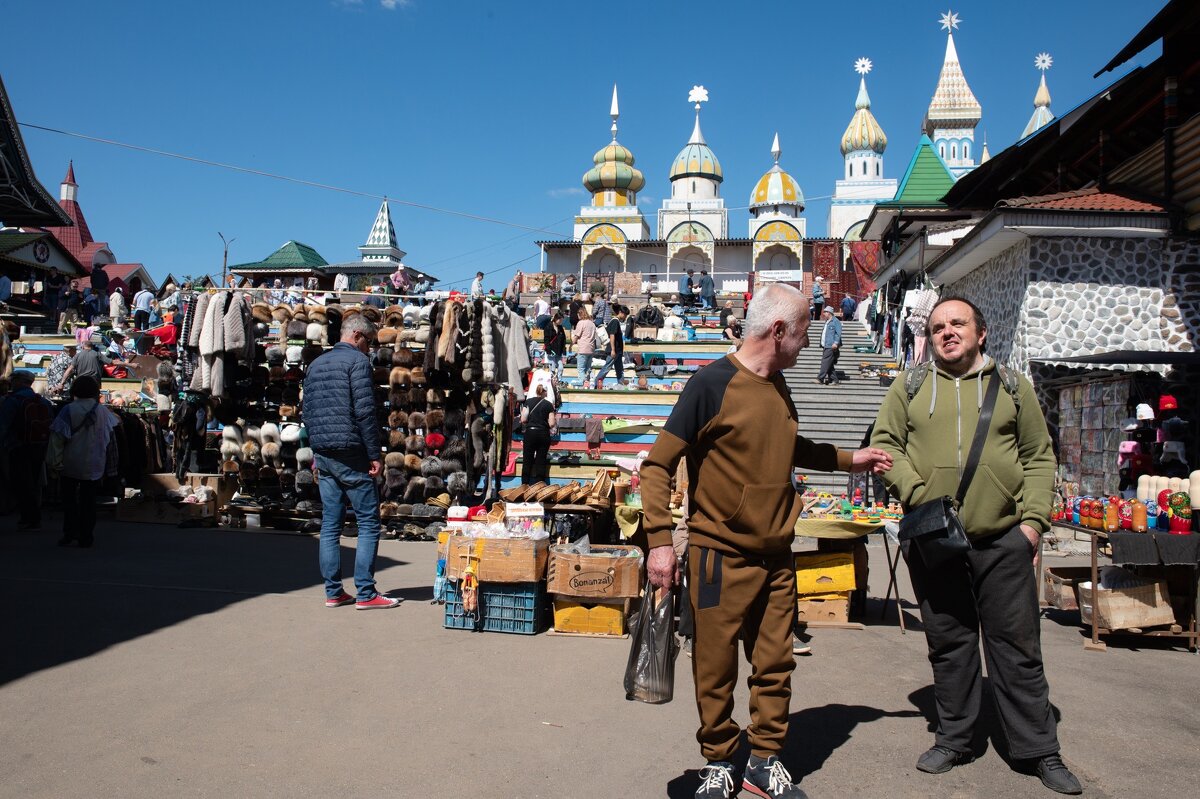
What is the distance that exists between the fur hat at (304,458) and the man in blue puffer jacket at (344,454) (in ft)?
16.1

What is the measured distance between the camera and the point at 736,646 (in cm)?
349

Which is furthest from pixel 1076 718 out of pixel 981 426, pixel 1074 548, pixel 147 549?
pixel 147 549

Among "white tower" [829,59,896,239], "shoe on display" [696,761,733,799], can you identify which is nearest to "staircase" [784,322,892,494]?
"shoe on display" [696,761,733,799]

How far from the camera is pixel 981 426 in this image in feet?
13.1

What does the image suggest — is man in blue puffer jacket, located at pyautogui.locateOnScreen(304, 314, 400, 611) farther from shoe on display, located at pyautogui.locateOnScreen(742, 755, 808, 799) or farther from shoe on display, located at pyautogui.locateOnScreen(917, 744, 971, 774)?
shoe on display, located at pyautogui.locateOnScreen(917, 744, 971, 774)

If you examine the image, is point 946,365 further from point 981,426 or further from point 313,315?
point 313,315

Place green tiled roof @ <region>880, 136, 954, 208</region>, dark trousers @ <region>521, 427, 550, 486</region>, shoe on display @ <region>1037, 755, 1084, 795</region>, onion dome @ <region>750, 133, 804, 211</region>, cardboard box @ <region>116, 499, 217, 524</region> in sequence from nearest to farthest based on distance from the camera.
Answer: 1. shoe on display @ <region>1037, 755, 1084, 795</region>
2. cardboard box @ <region>116, 499, 217, 524</region>
3. dark trousers @ <region>521, 427, 550, 486</region>
4. green tiled roof @ <region>880, 136, 954, 208</region>
5. onion dome @ <region>750, 133, 804, 211</region>

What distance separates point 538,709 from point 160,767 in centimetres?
175

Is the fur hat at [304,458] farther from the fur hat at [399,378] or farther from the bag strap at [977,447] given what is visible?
the bag strap at [977,447]

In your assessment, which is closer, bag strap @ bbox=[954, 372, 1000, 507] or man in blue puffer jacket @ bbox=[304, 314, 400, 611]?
bag strap @ bbox=[954, 372, 1000, 507]

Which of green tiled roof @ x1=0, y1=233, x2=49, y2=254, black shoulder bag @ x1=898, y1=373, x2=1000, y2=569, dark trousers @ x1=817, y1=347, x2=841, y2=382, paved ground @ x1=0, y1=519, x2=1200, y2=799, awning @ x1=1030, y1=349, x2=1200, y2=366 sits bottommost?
Result: paved ground @ x1=0, y1=519, x2=1200, y2=799

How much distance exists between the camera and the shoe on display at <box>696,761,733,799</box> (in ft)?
11.0

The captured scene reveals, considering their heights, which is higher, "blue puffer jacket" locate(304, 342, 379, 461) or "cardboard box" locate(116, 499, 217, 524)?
"blue puffer jacket" locate(304, 342, 379, 461)

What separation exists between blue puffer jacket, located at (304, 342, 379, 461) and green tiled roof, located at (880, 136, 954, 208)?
20853mm
